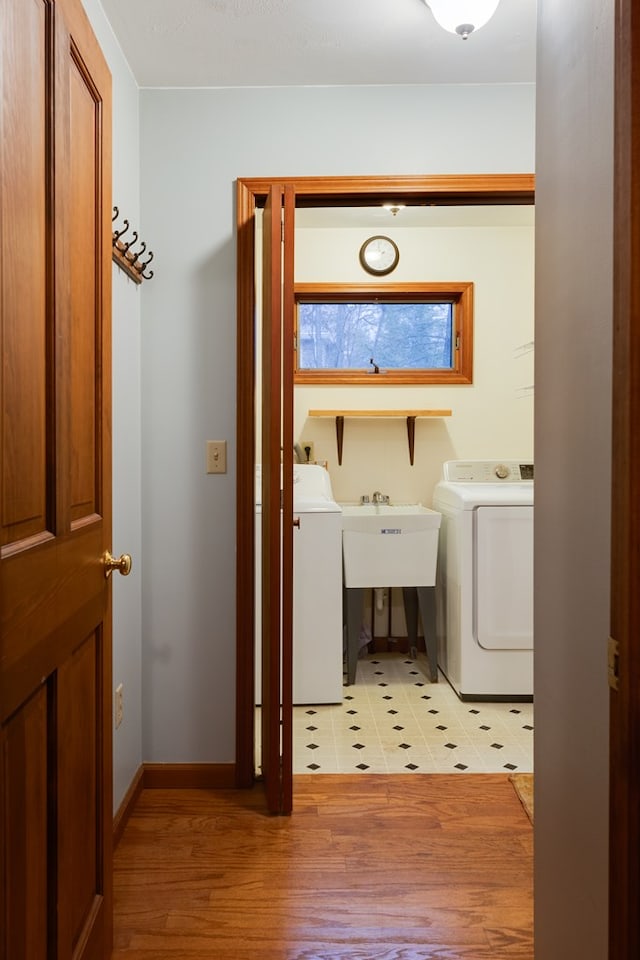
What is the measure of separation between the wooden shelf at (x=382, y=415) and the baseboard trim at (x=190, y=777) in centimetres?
194

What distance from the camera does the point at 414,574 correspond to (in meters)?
3.28

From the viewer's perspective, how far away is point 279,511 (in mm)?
2061

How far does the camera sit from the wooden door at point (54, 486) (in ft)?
3.03

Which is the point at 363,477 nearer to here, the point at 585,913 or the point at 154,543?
the point at 154,543

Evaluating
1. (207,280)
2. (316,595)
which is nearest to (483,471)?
(316,595)

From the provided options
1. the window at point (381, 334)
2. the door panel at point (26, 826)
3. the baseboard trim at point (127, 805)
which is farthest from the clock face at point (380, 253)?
the door panel at point (26, 826)

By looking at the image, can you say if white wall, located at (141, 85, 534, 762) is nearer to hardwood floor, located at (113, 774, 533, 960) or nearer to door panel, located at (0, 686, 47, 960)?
hardwood floor, located at (113, 774, 533, 960)

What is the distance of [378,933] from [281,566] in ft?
3.26

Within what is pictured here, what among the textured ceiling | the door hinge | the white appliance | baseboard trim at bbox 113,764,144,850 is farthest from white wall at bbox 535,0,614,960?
the white appliance

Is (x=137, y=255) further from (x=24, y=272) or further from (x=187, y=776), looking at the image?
(x=187, y=776)

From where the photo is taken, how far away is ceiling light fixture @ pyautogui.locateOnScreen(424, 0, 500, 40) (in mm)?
1675

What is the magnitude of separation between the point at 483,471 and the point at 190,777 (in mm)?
2230

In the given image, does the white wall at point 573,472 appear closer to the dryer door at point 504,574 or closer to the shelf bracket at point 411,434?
the dryer door at point 504,574

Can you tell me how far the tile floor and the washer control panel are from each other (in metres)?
1.10
